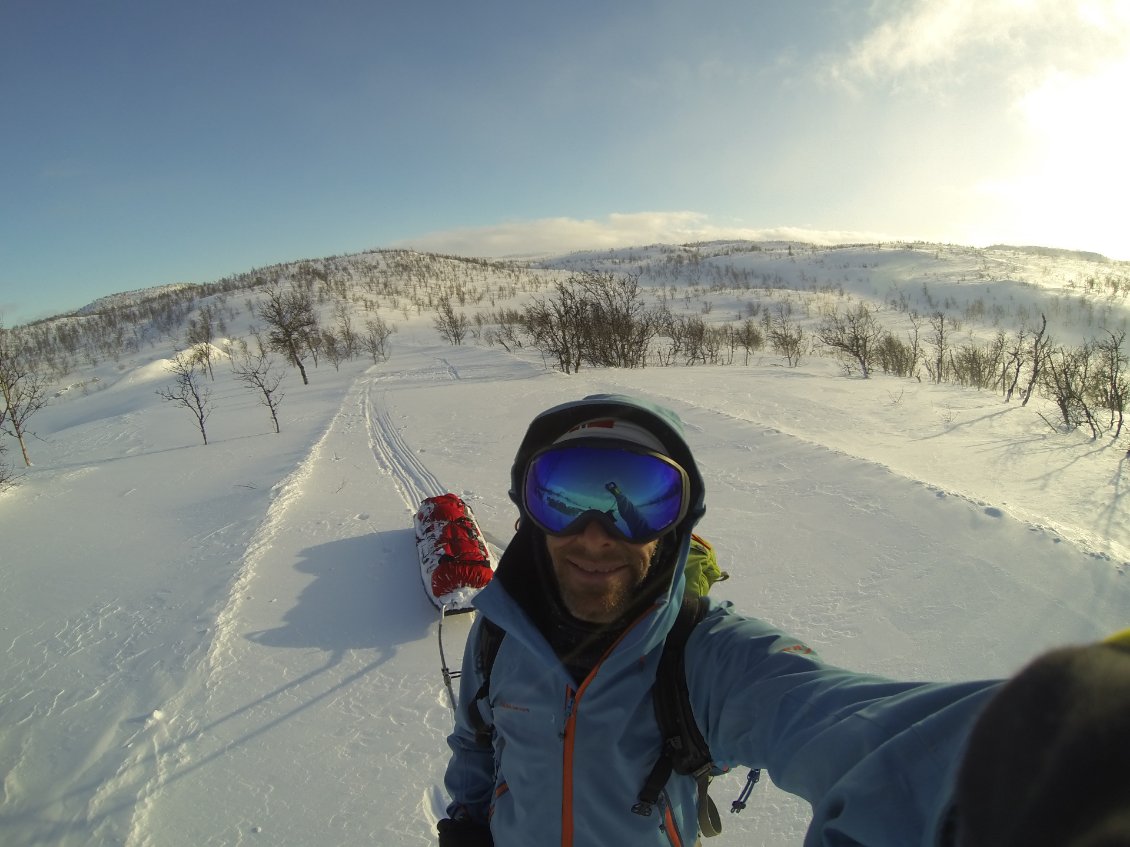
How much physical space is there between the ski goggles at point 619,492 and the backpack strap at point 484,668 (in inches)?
18.0

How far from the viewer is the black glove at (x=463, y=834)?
1879 millimetres

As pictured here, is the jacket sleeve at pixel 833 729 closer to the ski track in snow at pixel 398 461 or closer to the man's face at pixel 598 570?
the man's face at pixel 598 570

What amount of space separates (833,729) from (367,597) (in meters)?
5.23

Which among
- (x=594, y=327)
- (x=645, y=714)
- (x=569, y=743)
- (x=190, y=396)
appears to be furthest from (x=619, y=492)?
(x=190, y=396)

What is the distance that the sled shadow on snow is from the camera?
471 centimetres

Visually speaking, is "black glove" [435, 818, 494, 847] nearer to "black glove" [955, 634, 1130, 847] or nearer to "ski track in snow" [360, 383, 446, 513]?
"black glove" [955, 634, 1130, 847]

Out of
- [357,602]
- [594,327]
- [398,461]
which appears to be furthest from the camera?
[594,327]

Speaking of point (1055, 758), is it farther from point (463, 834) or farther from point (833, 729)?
point (463, 834)

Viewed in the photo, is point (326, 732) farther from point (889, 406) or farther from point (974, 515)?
point (889, 406)

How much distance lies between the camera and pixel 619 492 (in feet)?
5.57

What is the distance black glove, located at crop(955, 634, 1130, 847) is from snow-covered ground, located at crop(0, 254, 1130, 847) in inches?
118

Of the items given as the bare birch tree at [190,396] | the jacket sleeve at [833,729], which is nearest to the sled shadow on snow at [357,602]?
the jacket sleeve at [833,729]

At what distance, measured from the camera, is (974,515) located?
5289 millimetres

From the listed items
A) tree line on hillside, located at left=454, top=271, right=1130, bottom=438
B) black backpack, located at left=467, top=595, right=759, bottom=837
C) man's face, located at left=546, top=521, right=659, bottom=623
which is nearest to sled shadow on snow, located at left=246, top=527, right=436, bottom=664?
man's face, located at left=546, top=521, right=659, bottom=623
